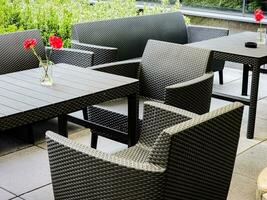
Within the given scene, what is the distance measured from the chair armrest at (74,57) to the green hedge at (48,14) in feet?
2.76

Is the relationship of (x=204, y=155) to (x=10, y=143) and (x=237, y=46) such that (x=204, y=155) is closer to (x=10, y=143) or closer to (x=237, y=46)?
(x=10, y=143)

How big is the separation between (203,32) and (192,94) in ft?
9.58

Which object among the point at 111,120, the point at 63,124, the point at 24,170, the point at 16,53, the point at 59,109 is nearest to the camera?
the point at 59,109

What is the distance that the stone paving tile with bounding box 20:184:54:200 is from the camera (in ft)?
11.4

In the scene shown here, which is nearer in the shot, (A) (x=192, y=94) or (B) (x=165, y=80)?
(A) (x=192, y=94)

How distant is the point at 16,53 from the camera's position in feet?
15.1

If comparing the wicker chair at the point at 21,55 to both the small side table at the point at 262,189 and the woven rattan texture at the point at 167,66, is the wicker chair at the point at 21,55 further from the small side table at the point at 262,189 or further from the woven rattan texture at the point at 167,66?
the small side table at the point at 262,189

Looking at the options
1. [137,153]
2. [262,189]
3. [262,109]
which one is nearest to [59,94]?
[137,153]

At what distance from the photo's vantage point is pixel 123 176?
7.23ft

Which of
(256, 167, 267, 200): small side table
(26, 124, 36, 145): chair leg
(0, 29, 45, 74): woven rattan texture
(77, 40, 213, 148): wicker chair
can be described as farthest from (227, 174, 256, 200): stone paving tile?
(0, 29, 45, 74): woven rattan texture

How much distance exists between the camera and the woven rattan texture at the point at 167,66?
393 centimetres

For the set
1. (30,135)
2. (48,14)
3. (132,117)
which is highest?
(48,14)

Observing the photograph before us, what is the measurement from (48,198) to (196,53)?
1628mm

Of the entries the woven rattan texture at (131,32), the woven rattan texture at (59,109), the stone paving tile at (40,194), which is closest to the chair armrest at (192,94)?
the woven rattan texture at (59,109)
